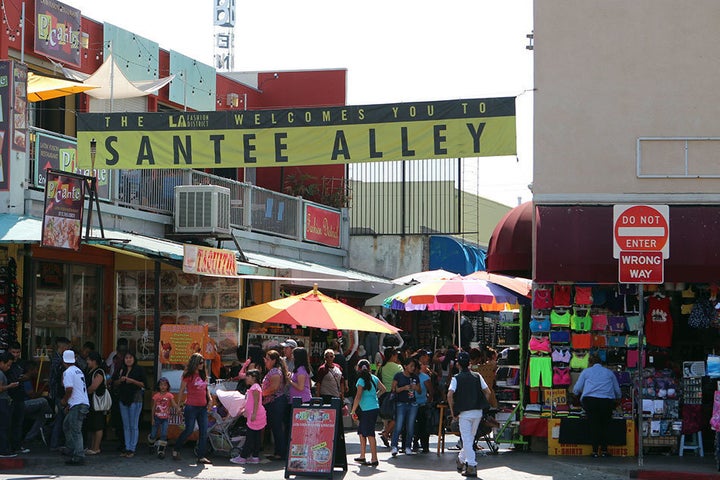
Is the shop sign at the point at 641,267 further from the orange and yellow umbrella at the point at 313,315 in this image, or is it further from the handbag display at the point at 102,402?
the handbag display at the point at 102,402

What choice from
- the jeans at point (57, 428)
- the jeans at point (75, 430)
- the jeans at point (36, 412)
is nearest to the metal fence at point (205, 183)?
the jeans at point (36, 412)

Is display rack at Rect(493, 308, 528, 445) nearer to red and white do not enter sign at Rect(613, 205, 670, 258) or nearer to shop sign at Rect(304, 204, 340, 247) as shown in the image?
red and white do not enter sign at Rect(613, 205, 670, 258)

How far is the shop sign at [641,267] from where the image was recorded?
15.0 m

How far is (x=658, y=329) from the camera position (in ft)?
58.3

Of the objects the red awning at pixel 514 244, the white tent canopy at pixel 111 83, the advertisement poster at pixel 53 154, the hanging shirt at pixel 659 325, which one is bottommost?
the hanging shirt at pixel 659 325

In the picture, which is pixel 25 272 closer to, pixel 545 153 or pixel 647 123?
pixel 545 153

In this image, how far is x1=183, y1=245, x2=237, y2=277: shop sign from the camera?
17.9 meters

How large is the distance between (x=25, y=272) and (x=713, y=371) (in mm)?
11261

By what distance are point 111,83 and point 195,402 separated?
816cm

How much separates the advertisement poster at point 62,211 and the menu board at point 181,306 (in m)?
3.96

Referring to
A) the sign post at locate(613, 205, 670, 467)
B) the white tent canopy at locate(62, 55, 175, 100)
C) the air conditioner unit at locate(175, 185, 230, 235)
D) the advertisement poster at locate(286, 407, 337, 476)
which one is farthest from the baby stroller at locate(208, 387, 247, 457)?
the white tent canopy at locate(62, 55, 175, 100)

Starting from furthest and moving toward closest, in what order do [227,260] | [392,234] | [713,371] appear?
[392,234] → [227,260] → [713,371]

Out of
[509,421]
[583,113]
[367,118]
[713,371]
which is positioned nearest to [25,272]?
[367,118]

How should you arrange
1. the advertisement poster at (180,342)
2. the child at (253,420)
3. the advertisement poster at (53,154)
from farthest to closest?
the advertisement poster at (53,154), the advertisement poster at (180,342), the child at (253,420)
